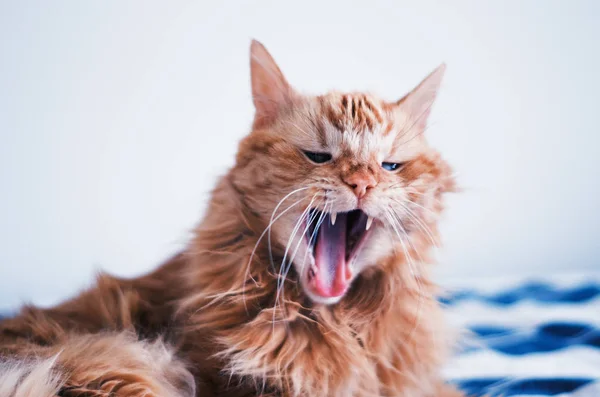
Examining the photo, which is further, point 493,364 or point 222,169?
point 493,364

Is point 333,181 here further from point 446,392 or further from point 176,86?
point 176,86

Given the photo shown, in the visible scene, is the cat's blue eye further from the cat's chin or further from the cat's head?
the cat's chin

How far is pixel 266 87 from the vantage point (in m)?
1.14

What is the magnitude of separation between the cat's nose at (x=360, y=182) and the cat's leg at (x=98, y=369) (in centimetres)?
47

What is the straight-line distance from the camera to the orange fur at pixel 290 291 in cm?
98

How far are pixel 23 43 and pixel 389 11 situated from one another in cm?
137

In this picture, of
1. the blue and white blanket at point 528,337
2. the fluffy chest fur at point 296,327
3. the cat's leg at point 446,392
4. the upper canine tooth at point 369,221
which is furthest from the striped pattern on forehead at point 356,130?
the cat's leg at point 446,392

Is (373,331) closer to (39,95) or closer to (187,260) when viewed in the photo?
(187,260)

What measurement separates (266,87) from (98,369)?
657mm

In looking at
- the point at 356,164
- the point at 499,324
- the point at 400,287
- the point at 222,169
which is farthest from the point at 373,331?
the point at 499,324

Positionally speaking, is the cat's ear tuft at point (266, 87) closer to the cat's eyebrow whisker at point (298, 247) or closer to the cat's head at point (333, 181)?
the cat's head at point (333, 181)

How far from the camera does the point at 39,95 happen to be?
6.18 feet

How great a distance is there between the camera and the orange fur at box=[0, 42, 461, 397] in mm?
982

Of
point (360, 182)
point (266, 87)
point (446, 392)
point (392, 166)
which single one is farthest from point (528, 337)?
point (266, 87)
